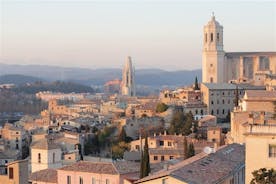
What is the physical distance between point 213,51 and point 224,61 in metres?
2.50

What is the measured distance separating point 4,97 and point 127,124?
78.3m

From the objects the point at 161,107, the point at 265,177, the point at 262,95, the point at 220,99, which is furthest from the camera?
the point at 220,99

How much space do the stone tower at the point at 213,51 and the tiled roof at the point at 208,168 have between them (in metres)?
45.5

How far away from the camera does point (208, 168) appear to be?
1855 cm

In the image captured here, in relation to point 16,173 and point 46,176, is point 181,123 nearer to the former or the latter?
point 46,176

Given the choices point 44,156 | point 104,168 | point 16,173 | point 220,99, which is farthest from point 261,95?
point 220,99

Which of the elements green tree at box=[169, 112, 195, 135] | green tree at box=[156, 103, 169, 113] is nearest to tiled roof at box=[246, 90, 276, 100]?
green tree at box=[169, 112, 195, 135]

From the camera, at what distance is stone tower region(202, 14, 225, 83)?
2635 inches

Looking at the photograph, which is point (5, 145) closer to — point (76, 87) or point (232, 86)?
point (232, 86)

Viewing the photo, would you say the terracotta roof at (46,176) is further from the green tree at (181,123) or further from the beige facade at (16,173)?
the green tree at (181,123)

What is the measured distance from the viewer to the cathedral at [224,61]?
67.0 metres

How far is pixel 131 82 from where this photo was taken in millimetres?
136125

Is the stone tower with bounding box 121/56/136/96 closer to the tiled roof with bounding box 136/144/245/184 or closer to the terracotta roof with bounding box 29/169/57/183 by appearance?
the terracotta roof with bounding box 29/169/57/183

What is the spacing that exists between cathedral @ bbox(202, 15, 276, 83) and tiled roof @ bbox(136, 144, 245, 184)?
146 ft
